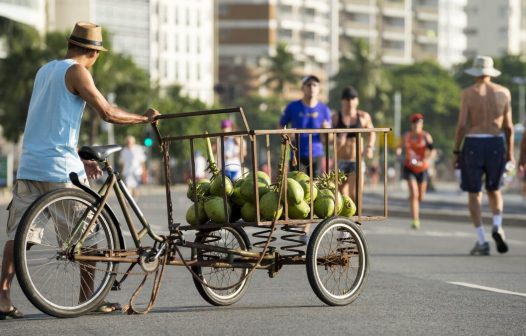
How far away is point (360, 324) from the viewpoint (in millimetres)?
9508

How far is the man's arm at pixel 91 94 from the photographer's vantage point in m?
9.77

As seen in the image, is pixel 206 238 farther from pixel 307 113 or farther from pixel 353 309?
pixel 307 113

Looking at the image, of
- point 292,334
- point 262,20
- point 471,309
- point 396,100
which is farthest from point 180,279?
point 262,20

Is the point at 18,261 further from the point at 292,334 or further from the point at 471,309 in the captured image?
the point at 471,309

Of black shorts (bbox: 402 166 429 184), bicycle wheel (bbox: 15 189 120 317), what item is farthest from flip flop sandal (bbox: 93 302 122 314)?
black shorts (bbox: 402 166 429 184)

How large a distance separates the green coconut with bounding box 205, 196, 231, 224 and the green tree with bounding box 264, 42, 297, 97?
491 ft

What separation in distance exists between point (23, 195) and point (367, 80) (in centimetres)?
15161

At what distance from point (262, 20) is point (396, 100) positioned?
30.4 metres

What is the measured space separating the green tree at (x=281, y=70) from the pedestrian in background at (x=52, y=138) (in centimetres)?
15030

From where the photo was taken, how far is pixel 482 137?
1702 centimetres

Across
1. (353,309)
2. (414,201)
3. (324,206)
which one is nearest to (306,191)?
(324,206)

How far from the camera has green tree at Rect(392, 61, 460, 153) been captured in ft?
535

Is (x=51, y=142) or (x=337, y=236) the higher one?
(x=51, y=142)

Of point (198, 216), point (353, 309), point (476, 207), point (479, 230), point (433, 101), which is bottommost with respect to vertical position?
point (433, 101)
